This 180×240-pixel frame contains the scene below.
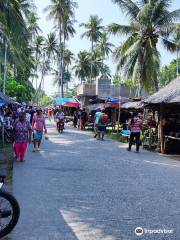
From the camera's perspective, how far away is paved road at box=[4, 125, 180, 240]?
5.80 metres

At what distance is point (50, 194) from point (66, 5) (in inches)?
1763

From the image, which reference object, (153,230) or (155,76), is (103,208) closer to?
(153,230)

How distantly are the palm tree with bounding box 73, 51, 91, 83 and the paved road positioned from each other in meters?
55.6

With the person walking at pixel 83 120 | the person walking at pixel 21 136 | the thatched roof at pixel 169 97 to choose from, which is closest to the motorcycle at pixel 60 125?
the person walking at pixel 83 120

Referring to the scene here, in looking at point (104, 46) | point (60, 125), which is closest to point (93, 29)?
point (104, 46)

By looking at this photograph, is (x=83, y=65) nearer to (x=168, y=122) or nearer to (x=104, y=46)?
(x=104, y=46)

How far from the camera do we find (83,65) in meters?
68.6

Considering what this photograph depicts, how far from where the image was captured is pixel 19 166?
37.1 feet

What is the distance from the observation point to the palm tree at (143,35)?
28.0 meters

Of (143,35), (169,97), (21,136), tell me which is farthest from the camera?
(143,35)

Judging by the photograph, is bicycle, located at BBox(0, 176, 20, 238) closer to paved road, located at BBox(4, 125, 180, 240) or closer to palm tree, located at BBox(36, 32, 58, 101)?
paved road, located at BBox(4, 125, 180, 240)

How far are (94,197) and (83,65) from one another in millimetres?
61690

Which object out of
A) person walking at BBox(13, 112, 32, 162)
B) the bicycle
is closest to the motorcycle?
person walking at BBox(13, 112, 32, 162)

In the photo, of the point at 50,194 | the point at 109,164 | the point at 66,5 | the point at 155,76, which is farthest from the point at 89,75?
the point at 50,194
